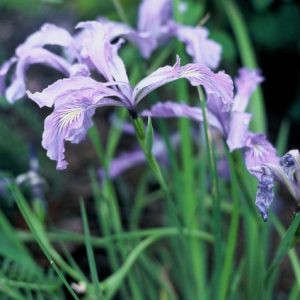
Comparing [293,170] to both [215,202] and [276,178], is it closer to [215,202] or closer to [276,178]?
[276,178]

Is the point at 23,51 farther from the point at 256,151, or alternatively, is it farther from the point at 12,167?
the point at 12,167

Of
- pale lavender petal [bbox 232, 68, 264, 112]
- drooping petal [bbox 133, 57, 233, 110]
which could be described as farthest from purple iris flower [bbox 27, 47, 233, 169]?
pale lavender petal [bbox 232, 68, 264, 112]

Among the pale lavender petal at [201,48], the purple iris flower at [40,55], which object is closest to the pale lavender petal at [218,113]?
the pale lavender petal at [201,48]

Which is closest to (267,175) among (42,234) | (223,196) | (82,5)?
(42,234)

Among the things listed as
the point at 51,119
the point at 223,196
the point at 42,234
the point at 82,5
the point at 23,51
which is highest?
the point at 82,5

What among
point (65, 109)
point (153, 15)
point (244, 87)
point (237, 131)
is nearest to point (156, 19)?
point (153, 15)

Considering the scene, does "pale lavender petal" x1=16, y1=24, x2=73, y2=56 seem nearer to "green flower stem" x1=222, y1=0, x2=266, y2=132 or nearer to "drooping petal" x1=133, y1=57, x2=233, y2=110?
"drooping petal" x1=133, y1=57, x2=233, y2=110
